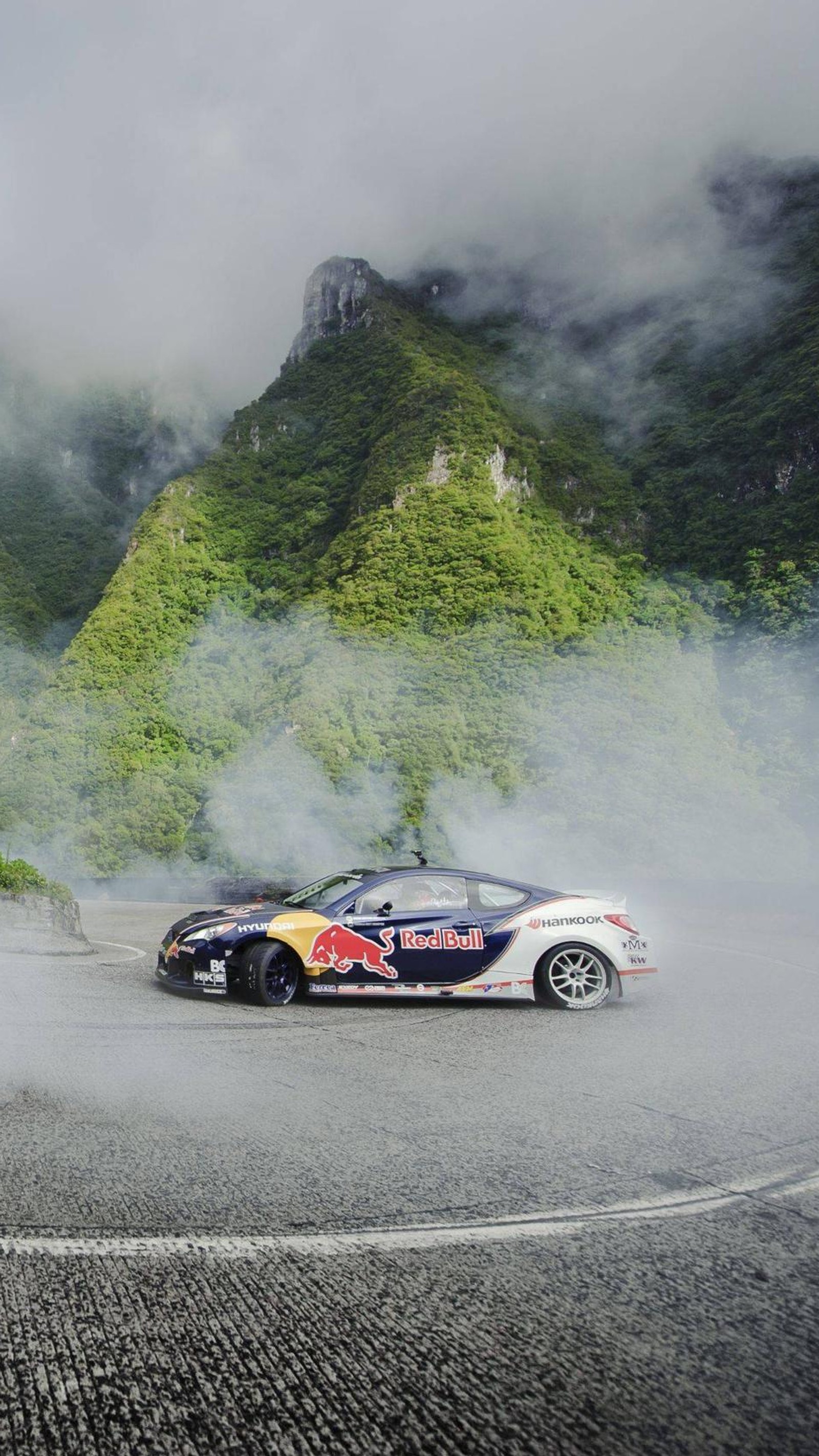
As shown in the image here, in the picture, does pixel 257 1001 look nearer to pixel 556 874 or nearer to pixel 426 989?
pixel 426 989

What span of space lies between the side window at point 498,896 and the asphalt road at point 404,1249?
2.12 m

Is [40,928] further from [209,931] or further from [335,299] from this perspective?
[335,299]

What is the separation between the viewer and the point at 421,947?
24.2ft

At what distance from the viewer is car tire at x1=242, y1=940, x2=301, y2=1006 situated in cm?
707

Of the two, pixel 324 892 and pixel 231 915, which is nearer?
pixel 231 915

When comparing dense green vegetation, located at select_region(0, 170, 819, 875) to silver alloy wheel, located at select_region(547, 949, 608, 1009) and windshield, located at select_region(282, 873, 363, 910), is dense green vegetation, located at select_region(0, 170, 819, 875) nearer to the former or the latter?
windshield, located at select_region(282, 873, 363, 910)

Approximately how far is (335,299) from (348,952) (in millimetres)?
137917

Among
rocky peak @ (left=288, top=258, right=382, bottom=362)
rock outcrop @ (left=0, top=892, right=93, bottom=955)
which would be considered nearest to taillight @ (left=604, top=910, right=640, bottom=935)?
rock outcrop @ (left=0, top=892, right=93, bottom=955)

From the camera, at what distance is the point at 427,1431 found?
163 centimetres

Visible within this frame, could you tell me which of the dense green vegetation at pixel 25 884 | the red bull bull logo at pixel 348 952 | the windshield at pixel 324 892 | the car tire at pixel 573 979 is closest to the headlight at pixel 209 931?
the windshield at pixel 324 892

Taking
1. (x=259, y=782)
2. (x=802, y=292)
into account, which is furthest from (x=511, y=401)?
(x=259, y=782)

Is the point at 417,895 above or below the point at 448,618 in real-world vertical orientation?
below

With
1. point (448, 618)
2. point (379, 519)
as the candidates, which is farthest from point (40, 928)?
point (379, 519)

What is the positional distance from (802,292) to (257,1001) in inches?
4802
